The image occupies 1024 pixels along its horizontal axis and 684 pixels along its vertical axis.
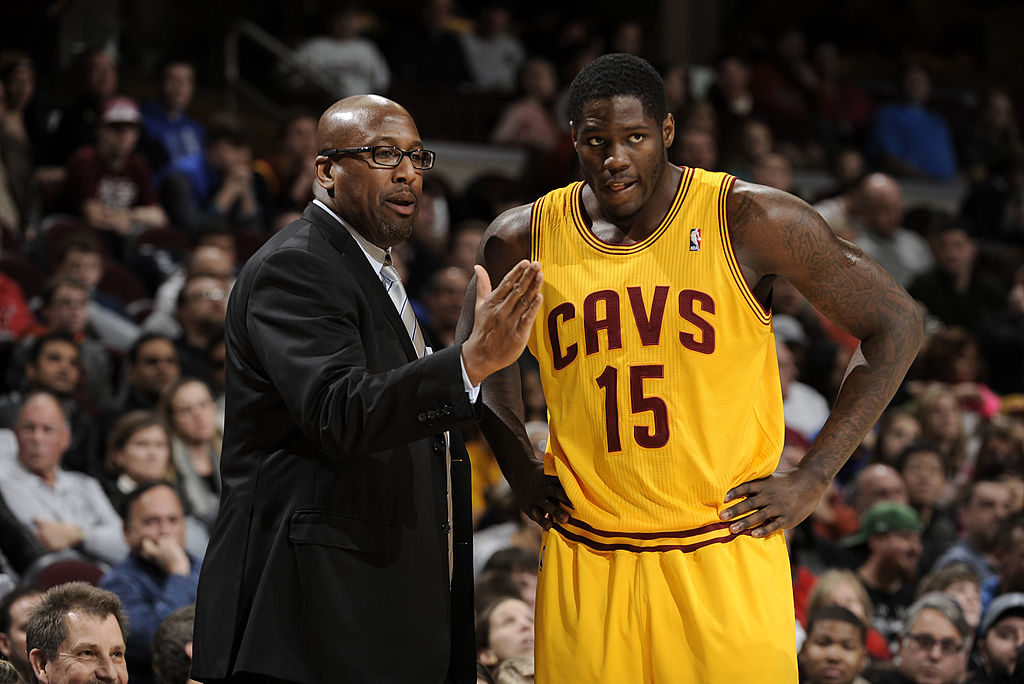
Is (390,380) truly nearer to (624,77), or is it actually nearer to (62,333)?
(624,77)

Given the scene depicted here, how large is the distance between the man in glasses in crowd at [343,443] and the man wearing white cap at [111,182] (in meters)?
6.25

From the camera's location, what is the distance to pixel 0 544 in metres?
5.93

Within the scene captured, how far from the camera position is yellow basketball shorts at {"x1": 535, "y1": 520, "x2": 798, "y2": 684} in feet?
10.4

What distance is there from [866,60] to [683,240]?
13771 millimetres

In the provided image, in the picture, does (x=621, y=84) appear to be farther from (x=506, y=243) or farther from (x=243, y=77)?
(x=243, y=77)

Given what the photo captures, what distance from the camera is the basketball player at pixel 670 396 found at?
3.22 meters

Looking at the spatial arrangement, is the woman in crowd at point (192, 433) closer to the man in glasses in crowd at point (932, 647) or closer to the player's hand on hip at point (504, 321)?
the man in glasses in crowd at point (932, 647)

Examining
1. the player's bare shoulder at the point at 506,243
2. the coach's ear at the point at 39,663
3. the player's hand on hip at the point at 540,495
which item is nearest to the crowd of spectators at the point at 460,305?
the coach's ear at the point at 39,663

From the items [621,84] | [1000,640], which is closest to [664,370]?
[621,84]

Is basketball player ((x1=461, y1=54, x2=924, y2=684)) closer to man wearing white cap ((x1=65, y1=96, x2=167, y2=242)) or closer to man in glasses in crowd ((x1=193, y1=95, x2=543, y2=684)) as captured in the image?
man in glasses in crowd ((x1=193, y1=95, x2=543, y2=684))

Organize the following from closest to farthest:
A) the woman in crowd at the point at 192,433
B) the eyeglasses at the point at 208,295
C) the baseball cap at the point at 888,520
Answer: the woman in crowd at the point at 192,433
the baseball cap at the point at 888,520
the eyeglasses at the point at 208,295

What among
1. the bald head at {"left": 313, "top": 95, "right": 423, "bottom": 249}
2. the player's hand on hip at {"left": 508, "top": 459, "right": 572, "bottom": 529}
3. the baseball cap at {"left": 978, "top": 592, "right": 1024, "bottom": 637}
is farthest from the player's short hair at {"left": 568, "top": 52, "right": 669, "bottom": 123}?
the baseball cap at {"left": 978, "top": 592, "right": 1024, "bottom": 637}

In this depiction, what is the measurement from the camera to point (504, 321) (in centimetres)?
285

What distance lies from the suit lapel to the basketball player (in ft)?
1.23
